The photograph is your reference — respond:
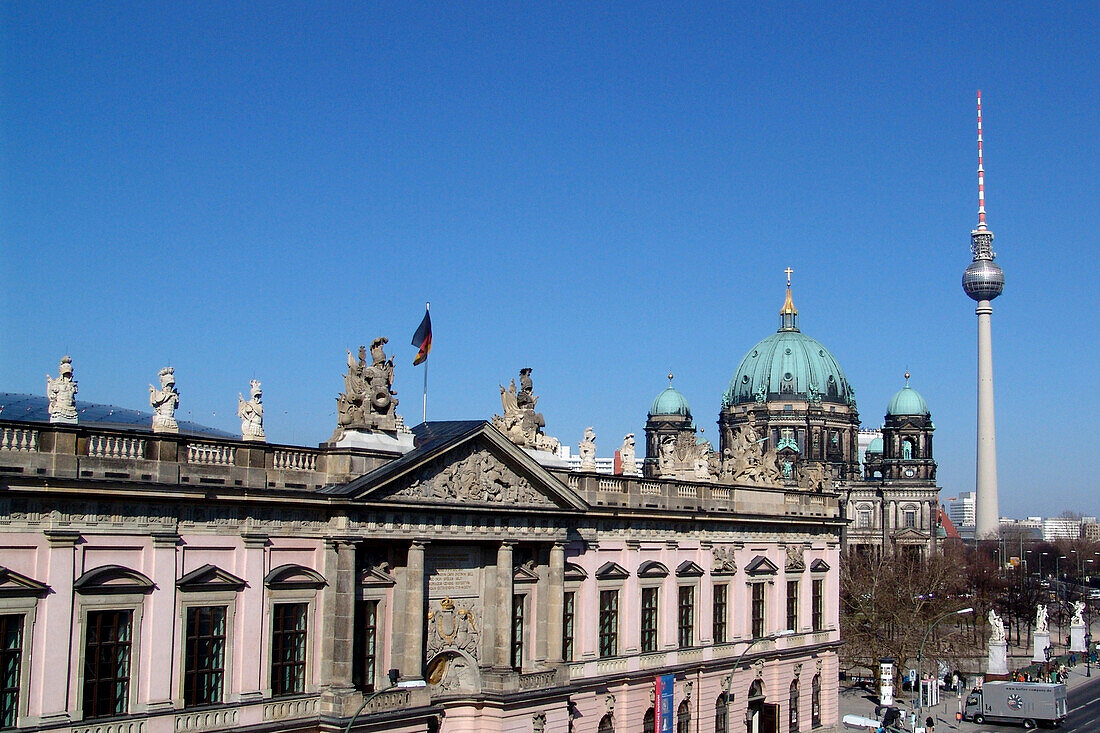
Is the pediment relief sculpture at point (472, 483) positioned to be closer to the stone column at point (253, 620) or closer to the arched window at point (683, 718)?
the stone column at point (253, 620)

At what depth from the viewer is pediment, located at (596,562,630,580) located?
181 feet

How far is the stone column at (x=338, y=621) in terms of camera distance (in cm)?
4175

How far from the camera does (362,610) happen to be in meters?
43.8

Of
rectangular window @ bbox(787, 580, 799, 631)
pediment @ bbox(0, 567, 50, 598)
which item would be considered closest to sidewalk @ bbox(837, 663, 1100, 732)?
rectangular window @ bbox(787, 580, 799, 631)

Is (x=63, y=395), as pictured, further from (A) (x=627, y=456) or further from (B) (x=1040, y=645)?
(B) (x=1040, y=645)

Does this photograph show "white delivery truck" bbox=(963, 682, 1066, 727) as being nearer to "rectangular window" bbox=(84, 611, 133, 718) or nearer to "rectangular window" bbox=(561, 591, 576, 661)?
Answer: "rectangular window" bbox=(561, 591, 576, 661)

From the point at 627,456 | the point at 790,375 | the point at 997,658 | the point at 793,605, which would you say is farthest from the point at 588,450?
the point at 790,375

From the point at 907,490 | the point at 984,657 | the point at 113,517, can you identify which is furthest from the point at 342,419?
the point at 907,490

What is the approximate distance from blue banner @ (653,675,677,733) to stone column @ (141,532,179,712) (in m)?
26.1

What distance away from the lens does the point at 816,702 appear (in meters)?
71.6

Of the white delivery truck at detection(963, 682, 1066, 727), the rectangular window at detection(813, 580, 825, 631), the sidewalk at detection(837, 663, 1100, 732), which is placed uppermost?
the rectangular window at detection(813, 580, 825, 631)

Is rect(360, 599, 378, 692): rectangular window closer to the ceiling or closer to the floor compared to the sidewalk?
closer to the ceiling

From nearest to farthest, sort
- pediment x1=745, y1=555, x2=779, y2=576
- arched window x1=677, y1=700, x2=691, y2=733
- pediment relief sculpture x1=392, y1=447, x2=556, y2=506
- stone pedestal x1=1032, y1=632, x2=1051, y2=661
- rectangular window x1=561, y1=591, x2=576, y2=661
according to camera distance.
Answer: pediment relief sculpture x1=392, y1=447, x2=556, y2=506, rectangular window x1=561, y1=591, x2=576, y2=661, arched window x1=677, y1=700, x2=691, y2=733, pediment x1=745, y1=555, x2=779, y2=576, stone pedestal x1=1032, y1=632, x2=1051, y2=661

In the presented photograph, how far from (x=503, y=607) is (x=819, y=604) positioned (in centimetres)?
2989
